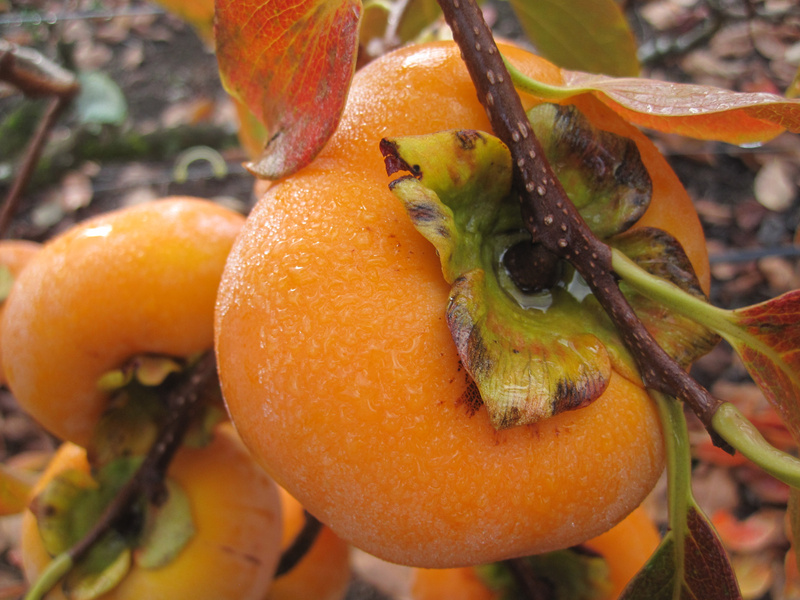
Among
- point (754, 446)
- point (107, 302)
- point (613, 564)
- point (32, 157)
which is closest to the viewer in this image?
point (754, 446)

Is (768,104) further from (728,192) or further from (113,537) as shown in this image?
(728,192)

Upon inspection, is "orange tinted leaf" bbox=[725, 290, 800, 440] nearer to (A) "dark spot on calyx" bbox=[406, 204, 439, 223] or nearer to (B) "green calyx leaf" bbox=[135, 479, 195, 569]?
(A) "dark spot on calyx" bbox=[406, 204, 439, 223]

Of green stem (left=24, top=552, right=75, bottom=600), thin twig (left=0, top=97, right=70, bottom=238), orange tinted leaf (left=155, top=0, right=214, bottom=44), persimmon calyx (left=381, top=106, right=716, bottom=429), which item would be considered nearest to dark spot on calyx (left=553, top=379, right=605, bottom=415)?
persimmon calyx (left=381, top=106, right=716, bottom=429)

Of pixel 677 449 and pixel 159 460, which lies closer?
pixel 677 449

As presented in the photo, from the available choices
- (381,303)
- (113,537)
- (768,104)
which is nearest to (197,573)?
(113,537)

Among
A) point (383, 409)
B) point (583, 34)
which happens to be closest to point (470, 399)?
point (383, 409)

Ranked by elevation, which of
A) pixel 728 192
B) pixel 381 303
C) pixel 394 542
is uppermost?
pixel 381 303

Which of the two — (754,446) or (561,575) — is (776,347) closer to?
(754,446)
